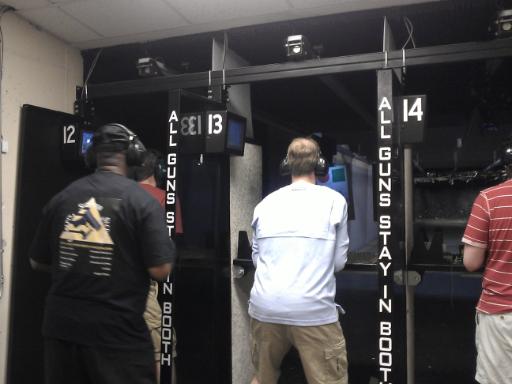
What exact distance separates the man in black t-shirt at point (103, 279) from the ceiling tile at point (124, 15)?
1.50 m

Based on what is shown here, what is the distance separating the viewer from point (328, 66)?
8.81 ft

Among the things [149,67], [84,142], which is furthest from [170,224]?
[149,67]

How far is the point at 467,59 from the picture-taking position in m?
2.45

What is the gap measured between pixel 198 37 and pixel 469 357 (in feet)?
12.0

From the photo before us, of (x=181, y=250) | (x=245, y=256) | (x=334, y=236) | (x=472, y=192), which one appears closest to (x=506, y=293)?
(x=334, y=236)

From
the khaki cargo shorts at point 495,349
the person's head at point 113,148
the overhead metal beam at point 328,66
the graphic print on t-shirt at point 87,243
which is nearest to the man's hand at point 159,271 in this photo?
the graphic print on t-shirt at point 87,243

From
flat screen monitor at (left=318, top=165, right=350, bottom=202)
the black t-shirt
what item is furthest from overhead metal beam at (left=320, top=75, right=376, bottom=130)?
the black t-shirt

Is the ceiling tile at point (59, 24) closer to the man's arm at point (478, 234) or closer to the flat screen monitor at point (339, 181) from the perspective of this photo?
the flat screen monitor at point (339, 181)

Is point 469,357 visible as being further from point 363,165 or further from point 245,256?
point 363,165

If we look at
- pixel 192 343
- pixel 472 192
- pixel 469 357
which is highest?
pixel 472 192

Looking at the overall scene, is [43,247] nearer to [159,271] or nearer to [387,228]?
[159,271]

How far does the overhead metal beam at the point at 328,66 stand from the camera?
2.44 metres

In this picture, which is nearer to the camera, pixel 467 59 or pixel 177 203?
pixel 467 59

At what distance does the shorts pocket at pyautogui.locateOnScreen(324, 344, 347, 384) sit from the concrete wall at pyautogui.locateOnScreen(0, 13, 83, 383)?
83.6 inches
